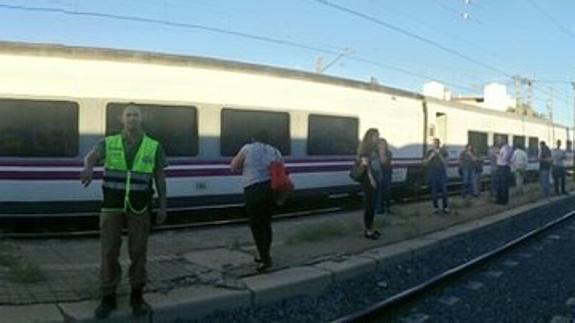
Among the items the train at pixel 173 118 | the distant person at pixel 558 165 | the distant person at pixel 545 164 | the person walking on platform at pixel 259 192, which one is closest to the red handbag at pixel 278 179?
the person walking on platform at pixel 259 192

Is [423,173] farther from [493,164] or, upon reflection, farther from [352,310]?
[352,310]

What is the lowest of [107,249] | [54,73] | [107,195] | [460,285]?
[460,285]

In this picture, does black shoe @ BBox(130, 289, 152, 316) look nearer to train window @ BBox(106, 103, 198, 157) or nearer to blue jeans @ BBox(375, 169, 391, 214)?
train window @ BBox(106, 103, 198, 157)

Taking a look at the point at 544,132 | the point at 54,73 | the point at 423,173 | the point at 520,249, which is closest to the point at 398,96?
the point at 423,173

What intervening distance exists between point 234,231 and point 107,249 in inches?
242

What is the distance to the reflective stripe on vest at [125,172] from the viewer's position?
6754 mm

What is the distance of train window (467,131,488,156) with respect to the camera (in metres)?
26.7

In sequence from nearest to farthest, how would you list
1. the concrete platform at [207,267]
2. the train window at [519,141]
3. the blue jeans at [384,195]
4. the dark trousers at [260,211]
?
the concrete platform at [207,267] < the dark trousers at [260,211] < the blue jeans at [384,195] < the train window at [519,141]

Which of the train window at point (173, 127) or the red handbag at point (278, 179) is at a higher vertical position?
the train window at point (173, 127)

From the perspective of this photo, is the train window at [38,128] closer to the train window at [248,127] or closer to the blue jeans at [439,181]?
the train window at [248,127]

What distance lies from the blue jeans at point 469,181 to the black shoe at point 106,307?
16016mm

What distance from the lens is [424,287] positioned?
8.87m

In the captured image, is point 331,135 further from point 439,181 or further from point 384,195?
point 439,181

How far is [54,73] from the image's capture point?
1238 centimetres
